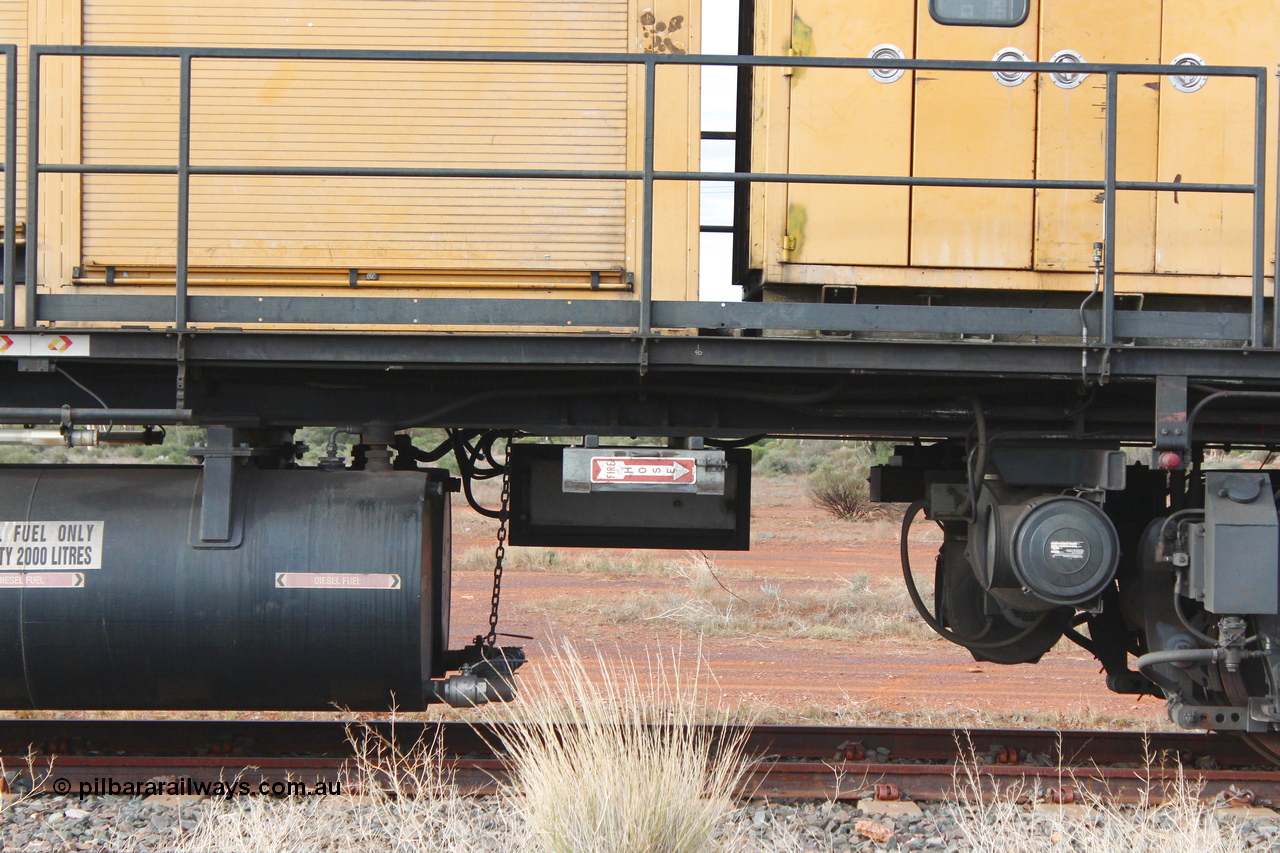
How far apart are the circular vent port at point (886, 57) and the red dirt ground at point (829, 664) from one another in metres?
4.08

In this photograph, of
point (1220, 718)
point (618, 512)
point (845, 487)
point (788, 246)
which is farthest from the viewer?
point (845, 487)

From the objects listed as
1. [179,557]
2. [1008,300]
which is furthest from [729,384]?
[179,557]

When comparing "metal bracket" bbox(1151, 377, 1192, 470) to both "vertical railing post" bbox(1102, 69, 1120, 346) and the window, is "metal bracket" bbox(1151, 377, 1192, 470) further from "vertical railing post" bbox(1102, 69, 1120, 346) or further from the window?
the window

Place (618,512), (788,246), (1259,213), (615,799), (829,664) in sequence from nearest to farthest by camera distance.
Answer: (615,799)
(1259,213)
(788,246)
(618,512)
(829,664)

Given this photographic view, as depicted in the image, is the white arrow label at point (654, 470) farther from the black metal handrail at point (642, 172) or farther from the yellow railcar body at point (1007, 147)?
the yellow railcar body at point (1007, 147)

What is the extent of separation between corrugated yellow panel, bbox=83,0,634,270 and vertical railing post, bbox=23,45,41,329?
0.56m

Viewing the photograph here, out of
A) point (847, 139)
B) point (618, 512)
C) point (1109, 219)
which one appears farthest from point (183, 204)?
point (1109, 219)

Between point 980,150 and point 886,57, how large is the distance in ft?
2.03

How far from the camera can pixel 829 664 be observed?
8.52 m

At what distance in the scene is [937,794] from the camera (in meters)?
4.68

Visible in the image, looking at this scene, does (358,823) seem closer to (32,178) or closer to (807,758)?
(807,758)

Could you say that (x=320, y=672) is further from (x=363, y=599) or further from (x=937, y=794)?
(x=937, y=794)

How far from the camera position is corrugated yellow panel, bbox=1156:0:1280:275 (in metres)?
4.49

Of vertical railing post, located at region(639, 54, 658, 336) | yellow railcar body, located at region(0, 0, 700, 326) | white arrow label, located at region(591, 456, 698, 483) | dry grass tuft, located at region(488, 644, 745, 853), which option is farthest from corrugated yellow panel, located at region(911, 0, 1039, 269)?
dry grass tuft, located at region(488, 644, 745, 853)
